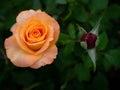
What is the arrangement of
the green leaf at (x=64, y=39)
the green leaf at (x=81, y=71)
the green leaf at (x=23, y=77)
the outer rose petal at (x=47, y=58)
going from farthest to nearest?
the green leaf at (x=23, y=77), the green leaf at (x=81, y=71), the green leaf at (x=64, y=39), the outer rose petal at (x=47, y=58)

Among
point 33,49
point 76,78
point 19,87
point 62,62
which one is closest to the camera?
point 33,49

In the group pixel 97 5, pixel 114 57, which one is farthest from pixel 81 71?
pixel 97 5

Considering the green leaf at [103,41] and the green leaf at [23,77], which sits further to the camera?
the green leaf at [23,77]

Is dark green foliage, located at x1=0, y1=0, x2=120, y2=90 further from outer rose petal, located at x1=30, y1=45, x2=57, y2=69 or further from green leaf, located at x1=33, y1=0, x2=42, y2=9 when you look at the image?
outer rose petal, located at x1=30, y1=45, x2=57, y2=69

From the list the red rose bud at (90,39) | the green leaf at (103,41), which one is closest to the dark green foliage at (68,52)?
the green leaf at (103,41)

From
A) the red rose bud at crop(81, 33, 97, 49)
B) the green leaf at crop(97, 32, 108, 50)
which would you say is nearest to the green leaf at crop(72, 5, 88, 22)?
the green leaf at crop(97, 32, 108, 50)

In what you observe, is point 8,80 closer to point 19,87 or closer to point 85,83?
point 19,87

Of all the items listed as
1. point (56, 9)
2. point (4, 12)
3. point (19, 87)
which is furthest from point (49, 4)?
point (19, 87)

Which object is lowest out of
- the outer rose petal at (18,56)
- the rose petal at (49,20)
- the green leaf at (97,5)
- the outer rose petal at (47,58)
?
the green leaf at (97,5)

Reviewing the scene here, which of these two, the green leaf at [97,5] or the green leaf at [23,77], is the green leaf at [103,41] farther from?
the green leaf at [23,77]
